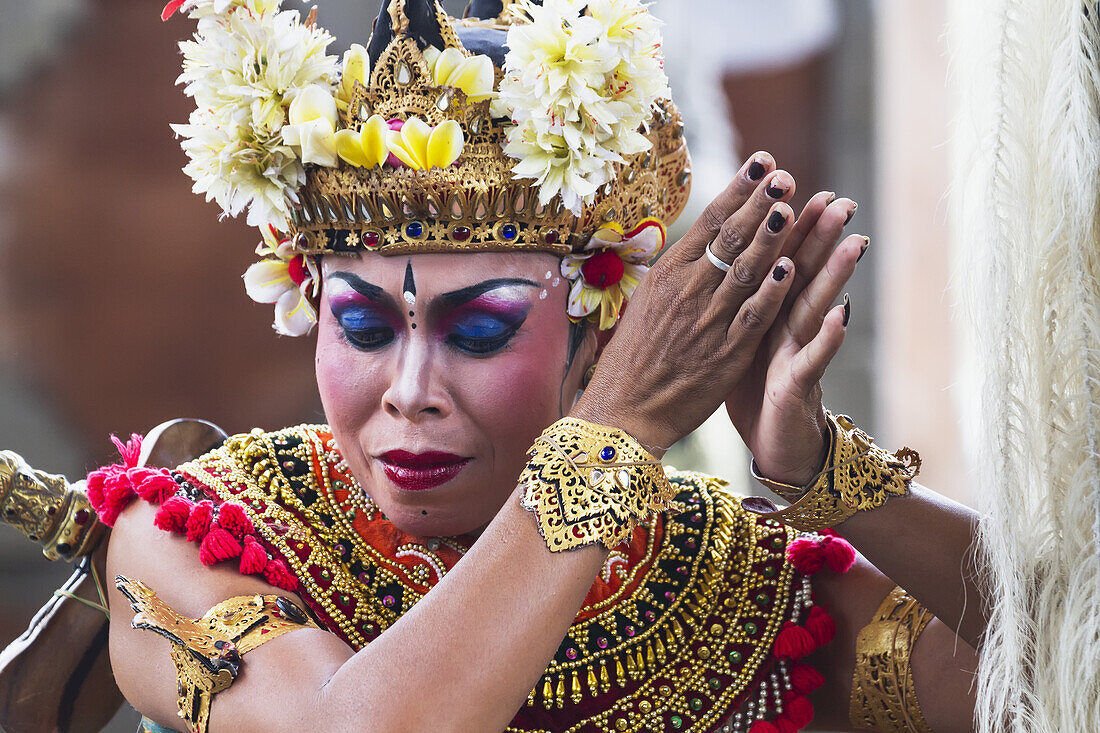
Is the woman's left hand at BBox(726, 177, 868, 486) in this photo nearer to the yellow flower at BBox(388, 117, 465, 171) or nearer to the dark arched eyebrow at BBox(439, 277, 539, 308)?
the dark arched eyebrow at BBox(439, 277, 539, 308)

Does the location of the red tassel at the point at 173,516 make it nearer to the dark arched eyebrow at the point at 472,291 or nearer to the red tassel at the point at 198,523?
the red tassel at the point at 198,523

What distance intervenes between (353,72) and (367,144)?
0.13 metres

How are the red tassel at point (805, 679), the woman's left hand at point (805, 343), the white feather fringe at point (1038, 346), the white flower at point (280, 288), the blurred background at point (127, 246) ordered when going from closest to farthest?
the white feather fringe at point (1038, 346) → the woman's left hand at point (805, 343) → the red tassel at point (805, 679) → the white flower at point (280, 288) → the blurred background at point (127, 246)

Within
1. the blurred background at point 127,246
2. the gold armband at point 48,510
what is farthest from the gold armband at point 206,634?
the blurred background at point 127,246

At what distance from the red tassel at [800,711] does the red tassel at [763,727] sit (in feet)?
0.09

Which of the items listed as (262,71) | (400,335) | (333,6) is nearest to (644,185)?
(400,335)

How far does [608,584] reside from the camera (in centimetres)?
165

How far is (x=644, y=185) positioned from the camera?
166 centimetres

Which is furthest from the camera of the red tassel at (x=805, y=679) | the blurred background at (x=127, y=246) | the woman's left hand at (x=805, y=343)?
the blurred background at (x=127, y=246)

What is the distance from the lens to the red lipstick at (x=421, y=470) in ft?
4.91

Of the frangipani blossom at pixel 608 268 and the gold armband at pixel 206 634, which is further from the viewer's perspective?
the frangipani blossom at pixel 608 268

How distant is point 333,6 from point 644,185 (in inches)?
88.4

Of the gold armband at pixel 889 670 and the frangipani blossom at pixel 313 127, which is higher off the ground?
the frangipani blossom at pixel 313 127

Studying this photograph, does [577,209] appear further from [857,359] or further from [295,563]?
[857,359]
